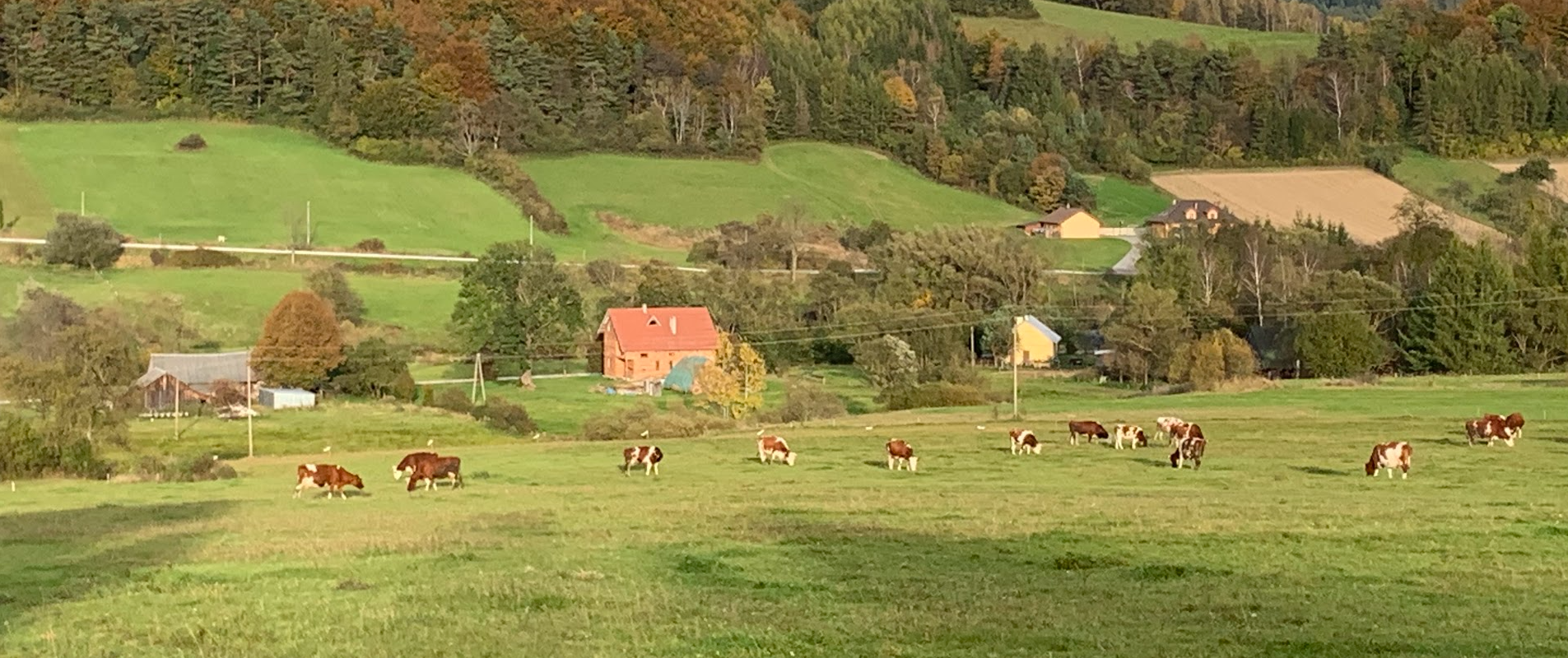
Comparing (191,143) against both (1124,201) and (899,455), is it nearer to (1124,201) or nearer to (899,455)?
(1124,201)

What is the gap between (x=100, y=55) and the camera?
11281cm

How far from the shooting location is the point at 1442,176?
119812mm

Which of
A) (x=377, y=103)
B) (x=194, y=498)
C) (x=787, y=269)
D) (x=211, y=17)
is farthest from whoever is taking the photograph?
(x=211, y=17)

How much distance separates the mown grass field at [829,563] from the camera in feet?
42.2

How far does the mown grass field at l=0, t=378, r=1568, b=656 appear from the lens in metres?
12.9

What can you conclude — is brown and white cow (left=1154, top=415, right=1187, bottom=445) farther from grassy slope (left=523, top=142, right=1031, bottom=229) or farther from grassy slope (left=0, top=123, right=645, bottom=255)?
grassy slope (left=523, top=142, right=1031, bottom=229)

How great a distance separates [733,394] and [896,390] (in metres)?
7.97

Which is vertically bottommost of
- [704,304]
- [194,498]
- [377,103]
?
[194,498]

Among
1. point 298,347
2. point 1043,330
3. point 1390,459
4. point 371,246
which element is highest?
point 371,246

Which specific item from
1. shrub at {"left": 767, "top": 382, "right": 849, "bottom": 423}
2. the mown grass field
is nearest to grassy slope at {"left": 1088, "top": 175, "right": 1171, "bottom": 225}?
shrub at {"left": 767, "top": 382, "right": 849, "bottom": 423}

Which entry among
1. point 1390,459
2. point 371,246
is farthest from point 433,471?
point 371,246

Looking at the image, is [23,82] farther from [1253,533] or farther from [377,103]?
[1253,533]

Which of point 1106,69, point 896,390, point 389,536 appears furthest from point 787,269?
point 389,536

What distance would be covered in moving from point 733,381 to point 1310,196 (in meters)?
69.2
